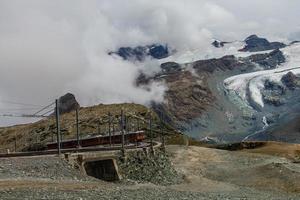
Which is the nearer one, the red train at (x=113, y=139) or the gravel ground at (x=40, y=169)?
the gravel ground at (x=40, y=169)

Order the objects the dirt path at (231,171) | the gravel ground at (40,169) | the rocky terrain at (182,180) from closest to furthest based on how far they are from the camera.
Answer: the rocky terrain at (182,180)
the gravel ground at (40,169)
the dirt path at (231,171)

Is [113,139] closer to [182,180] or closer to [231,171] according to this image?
[231,171]

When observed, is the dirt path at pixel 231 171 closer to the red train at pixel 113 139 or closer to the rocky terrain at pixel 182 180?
the rocky terrain at pixel 182 180

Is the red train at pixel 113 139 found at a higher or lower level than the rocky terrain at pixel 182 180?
higher

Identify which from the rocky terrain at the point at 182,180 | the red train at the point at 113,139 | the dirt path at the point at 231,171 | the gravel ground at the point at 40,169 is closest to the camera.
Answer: the rocky terrain at the point at 182,180

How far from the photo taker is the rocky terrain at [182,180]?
2032 inches

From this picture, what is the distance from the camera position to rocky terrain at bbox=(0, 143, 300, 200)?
51625 millimetres

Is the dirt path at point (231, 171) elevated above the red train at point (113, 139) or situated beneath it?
situated beneath

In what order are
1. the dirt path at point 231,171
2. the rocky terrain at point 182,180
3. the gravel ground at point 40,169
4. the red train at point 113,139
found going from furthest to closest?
1. the red train at point 113,139
2. the dirt path at point 231,171
3. the gravel ground at point 40,169
4. the rocky terrain at point 182,180

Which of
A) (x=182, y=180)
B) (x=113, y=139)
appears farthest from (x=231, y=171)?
(x=113, y=139)

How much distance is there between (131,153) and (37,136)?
4406 inches

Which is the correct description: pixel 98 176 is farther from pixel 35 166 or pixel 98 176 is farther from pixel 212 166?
pixel 212 166

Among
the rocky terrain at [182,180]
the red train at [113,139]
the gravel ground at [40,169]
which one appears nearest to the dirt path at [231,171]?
the rocky terrain at [182,180]

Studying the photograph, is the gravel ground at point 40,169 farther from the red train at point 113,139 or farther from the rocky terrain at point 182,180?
the red train at point 113,139
